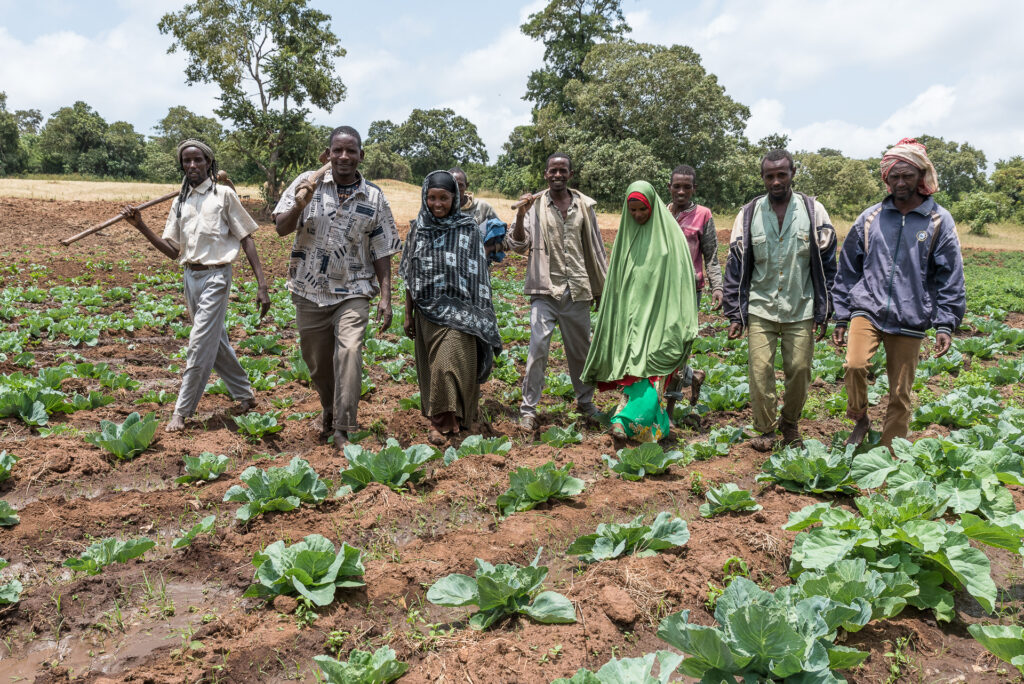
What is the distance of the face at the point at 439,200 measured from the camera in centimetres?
532

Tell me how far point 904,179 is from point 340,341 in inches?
150

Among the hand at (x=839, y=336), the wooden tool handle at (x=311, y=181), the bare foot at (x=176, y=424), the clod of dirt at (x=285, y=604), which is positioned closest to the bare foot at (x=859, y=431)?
the hand at (x=839, y=336)

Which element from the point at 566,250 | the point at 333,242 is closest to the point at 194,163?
the point at 333,242

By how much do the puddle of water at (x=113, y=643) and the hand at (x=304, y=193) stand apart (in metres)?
2.71

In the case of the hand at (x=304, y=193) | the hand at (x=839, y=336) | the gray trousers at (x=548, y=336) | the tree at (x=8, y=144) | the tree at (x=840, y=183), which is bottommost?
the gray trousers at (x=548, y=336)

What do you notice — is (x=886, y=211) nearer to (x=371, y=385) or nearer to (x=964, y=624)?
(x=964, y=624)

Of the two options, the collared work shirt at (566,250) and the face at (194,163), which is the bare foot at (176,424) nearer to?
the face at (194,163)

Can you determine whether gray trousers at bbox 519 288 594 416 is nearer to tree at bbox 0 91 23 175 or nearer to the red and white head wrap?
the red and white head wrap

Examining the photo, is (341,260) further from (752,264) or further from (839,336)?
(839,336)

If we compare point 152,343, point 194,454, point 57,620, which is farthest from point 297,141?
point 57,620

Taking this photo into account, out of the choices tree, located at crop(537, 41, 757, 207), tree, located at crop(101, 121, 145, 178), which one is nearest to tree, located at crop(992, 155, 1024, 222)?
tree, located at crop(537, 41, 757, 207)

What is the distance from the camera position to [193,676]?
264 cm

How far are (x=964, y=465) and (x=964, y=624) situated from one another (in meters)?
1.35

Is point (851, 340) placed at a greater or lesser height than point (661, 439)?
greater
